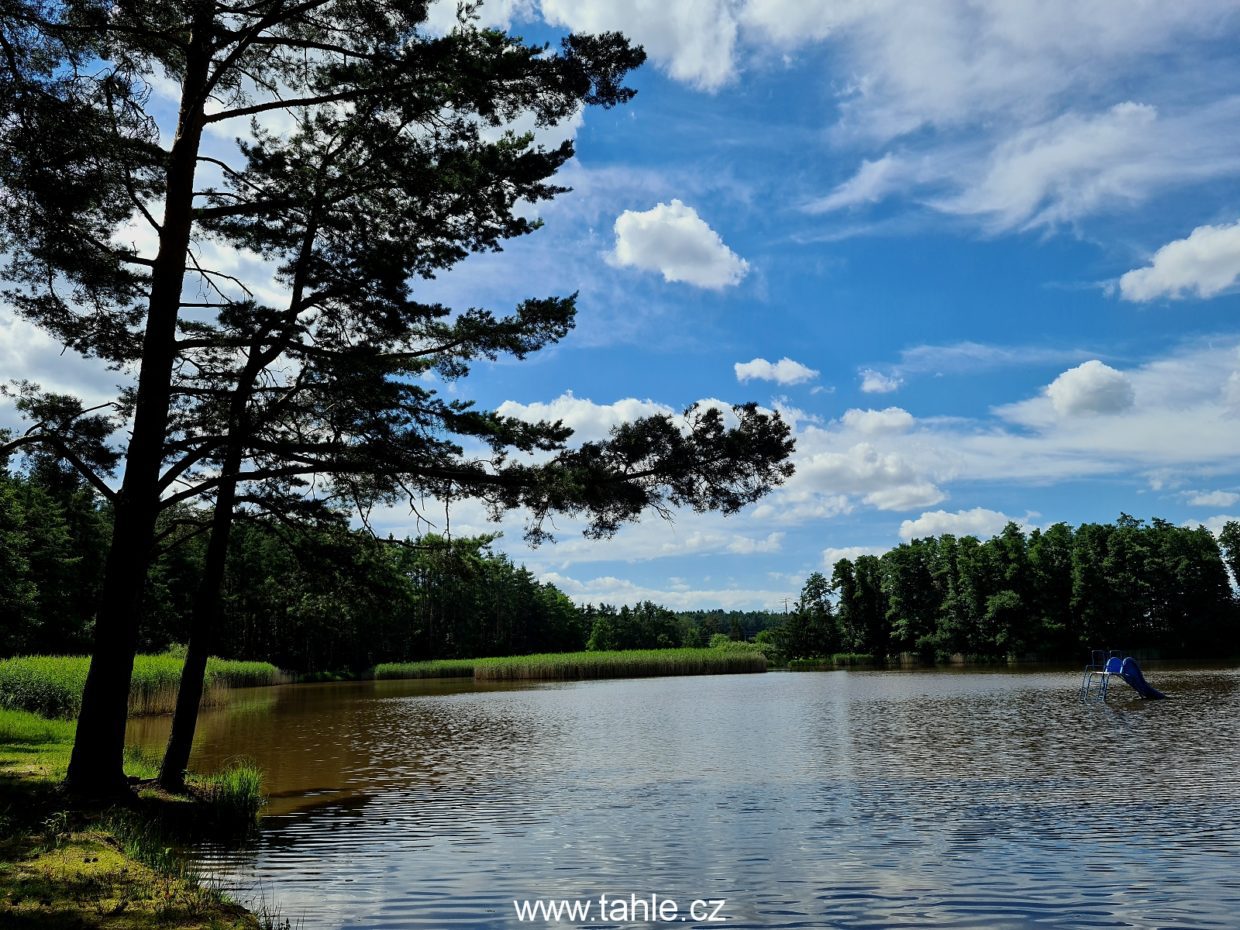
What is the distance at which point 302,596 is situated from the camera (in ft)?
48.1

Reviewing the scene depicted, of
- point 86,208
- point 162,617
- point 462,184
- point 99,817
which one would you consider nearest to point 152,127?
point 86,208

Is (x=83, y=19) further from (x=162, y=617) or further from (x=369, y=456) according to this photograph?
(x=162, y=617)

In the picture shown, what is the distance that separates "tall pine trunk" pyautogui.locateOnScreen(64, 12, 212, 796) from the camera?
31.7ft

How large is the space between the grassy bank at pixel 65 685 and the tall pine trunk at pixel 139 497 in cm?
1167

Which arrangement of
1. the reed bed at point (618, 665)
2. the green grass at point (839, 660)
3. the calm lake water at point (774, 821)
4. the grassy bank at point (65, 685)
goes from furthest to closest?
1. the green grass at point (839, 660)
2. the reed bed at point (618, 665)
3. the grassy bank at point (65, 685)
4. the calm lake water at point (774, 821)

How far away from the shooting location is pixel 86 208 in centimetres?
952

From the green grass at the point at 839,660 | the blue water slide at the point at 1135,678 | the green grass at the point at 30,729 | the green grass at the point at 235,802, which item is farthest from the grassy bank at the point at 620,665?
the green grass at the point at 235,802

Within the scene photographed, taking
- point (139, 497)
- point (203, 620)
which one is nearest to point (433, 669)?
point (203, 620)

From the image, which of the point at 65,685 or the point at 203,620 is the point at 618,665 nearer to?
the point at 65,685

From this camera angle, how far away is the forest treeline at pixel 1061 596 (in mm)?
68062

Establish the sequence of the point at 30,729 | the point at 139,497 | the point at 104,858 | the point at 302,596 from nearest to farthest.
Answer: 1. the point at 104,858
2. the point at 139,497
3. the point at 302,596
4. the point at 30,729

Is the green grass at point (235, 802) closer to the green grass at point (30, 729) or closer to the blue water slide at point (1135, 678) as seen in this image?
the green grass at point (30, 729)

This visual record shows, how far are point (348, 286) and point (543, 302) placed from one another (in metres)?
2.77

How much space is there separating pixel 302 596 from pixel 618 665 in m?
38.7
